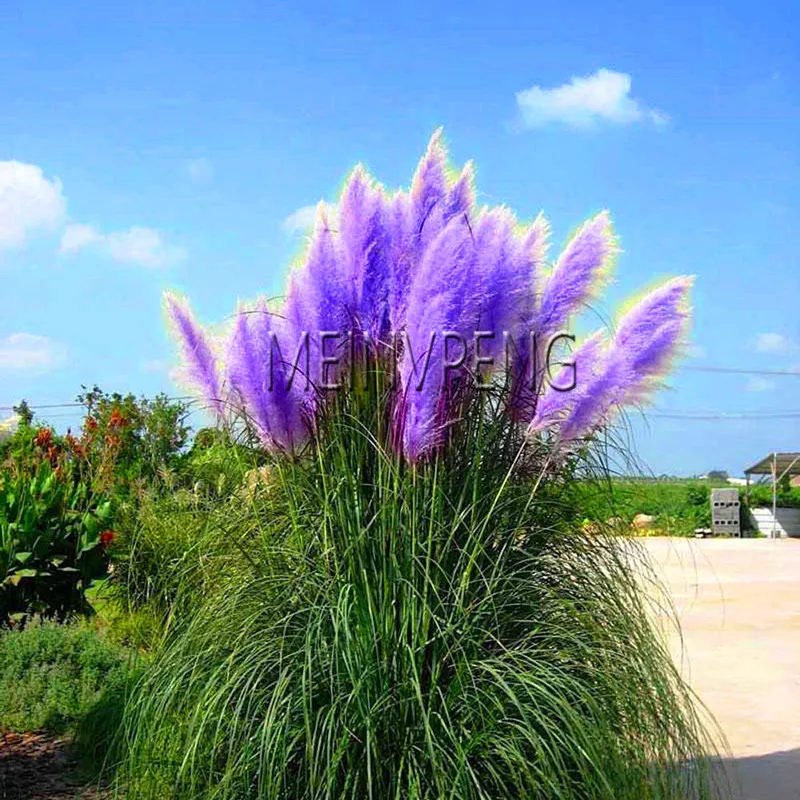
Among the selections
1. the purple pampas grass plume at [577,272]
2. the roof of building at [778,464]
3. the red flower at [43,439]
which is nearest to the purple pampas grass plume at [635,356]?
the purple pampas grass plume at [577,272]

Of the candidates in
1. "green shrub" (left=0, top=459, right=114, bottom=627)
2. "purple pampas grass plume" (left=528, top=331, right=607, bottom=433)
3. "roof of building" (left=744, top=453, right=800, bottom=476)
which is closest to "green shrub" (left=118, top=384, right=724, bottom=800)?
"purple pampas grass plume" (left=528, top=331, right=607, bottom=433)

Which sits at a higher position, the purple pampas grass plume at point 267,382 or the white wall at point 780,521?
the purple pampas grass plume at point 267,382

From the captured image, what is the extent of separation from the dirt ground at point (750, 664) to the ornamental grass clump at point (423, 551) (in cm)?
79

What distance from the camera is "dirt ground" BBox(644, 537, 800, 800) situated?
4.42 metres

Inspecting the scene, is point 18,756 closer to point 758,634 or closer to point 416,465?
point 416,465

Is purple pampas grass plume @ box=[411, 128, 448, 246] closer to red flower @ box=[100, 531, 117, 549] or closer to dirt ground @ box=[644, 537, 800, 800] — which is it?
dirt ground @ box=[644, 537, 800, 800]

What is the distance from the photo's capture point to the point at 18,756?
4176 mm

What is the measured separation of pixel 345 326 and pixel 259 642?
894 millimetres

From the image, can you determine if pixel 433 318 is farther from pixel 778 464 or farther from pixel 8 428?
pixel 778 464

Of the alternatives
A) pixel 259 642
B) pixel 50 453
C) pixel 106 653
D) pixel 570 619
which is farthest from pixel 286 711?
pixel 50 453

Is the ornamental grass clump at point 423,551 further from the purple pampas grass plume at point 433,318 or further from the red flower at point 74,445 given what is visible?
the red flower at point 74,445

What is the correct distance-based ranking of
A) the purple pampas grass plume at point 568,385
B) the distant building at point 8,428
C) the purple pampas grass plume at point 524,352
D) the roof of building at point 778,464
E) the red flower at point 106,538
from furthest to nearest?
the roof of building at point 778,464 → the distant building at point 8,428 → the red flower at point 106,538 → the purple pampas grass plume at point 524,352 → the purple pampas grass plume at point 568,385

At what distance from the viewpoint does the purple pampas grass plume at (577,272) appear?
2879 millimetres

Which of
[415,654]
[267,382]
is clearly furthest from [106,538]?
[415,654]
